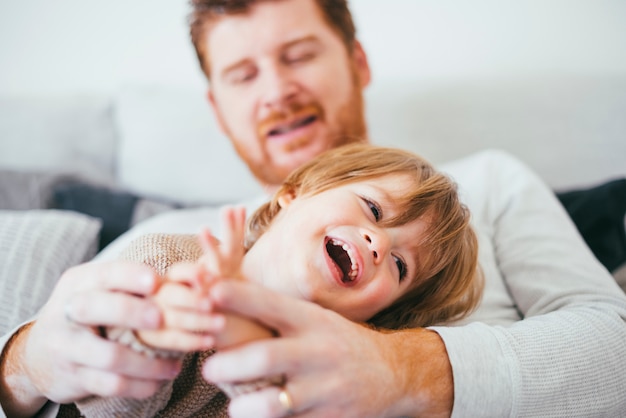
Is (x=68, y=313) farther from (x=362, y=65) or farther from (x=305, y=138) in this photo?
(x=362, y=65)

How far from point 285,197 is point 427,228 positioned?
27cm

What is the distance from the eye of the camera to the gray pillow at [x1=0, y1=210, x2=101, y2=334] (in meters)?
0.98

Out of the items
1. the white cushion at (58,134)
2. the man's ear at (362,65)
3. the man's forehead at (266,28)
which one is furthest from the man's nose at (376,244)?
the white cushion at (58,134)

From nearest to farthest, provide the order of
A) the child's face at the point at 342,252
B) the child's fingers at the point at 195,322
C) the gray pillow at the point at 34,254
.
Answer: the child's fingers at the point at 195,322 < the child's face at the point at 342,252 < the gray pillow at the point at 34,254

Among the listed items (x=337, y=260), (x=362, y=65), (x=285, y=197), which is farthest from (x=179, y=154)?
(x=337, y=260)

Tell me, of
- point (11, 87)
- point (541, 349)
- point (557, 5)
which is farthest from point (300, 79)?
point (11, 87)

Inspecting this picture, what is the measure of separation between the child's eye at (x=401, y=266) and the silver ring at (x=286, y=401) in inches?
14.2

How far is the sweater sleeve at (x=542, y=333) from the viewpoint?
66 cm

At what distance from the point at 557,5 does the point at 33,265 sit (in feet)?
6.53

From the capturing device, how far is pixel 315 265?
0.72 meters

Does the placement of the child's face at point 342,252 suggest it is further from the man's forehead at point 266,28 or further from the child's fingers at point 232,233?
the man's forehead at point 266,28

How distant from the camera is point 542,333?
0.73 m

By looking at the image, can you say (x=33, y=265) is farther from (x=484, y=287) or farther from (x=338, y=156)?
(x=484, y=287)

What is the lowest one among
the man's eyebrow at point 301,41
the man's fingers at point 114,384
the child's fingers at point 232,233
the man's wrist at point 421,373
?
the man's wrist at point 421,373
